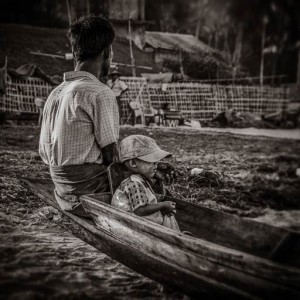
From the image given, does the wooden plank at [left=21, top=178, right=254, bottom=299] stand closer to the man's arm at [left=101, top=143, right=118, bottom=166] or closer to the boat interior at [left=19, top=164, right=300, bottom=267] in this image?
the boat interior at [left=19, top=164, right=300, bottom=267]

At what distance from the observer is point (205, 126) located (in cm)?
718

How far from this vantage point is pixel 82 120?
1.92m

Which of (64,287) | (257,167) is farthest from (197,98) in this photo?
(64,287)

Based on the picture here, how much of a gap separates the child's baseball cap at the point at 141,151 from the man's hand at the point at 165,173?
0.10 metres

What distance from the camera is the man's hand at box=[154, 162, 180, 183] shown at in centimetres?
200

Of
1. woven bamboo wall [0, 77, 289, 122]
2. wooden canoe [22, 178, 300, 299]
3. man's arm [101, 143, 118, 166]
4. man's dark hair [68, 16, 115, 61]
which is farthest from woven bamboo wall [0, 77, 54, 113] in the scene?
man's arm [101, 143, 118, 166]

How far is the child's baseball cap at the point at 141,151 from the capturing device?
74.6 inches

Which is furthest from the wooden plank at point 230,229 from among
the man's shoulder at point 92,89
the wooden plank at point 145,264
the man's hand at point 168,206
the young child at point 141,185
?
the man's shoulder at point 92,89

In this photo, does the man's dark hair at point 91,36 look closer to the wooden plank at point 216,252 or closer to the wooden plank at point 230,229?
the wooden plank at point 216,252

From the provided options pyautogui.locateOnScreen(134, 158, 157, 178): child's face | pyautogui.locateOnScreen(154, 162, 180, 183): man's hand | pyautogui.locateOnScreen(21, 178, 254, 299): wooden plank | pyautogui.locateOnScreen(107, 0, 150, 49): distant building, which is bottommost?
pyautogui.locateOnScreen(21, 178, 254, 299): wooden plank

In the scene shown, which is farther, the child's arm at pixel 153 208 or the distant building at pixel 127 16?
the distant building at pixel 127 16

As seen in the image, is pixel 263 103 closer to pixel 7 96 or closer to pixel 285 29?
pixel 285 29

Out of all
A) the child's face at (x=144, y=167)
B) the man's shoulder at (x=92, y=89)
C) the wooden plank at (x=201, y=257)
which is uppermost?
the man's shoulder at (x=92, y=89)

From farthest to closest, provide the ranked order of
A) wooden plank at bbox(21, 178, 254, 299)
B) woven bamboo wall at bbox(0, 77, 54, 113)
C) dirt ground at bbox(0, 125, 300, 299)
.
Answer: woven bamboo wall at bbox(0, 77, 54, 113), dirt ground at bbox(0, 125, 300, 299), wooden plank at bbox(21, 178, 254, 299)
